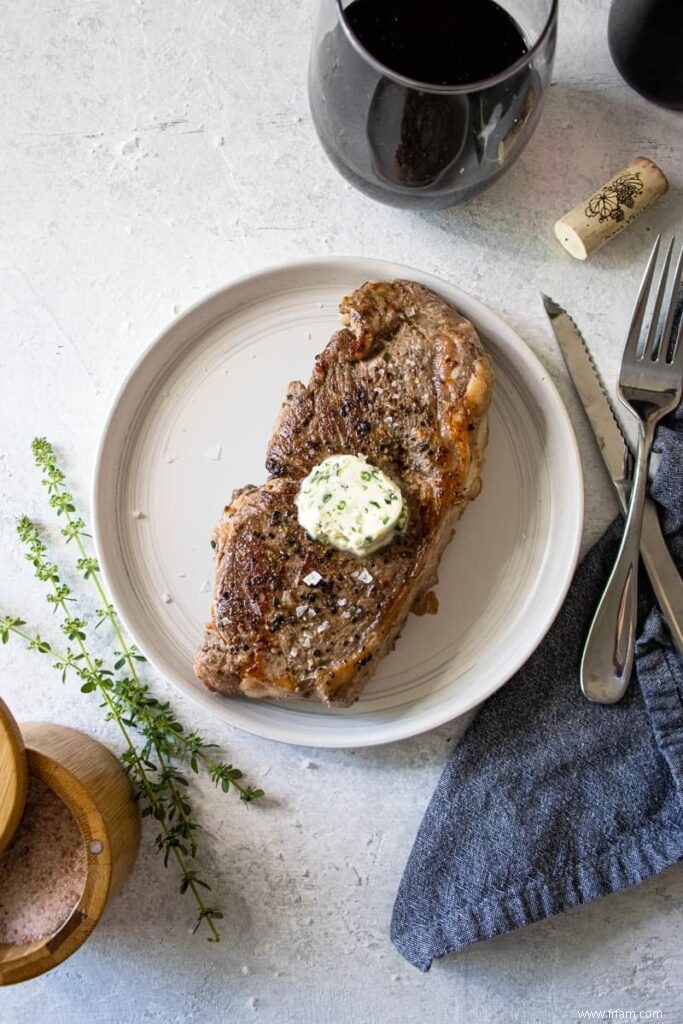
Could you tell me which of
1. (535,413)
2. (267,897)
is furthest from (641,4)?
(267,897)

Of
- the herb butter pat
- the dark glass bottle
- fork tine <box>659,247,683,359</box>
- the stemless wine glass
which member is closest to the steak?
the herb butter pat

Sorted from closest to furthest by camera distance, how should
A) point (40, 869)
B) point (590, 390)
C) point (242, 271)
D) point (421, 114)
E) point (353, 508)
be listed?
point (421, 114) < point (353, 508) < point (40, 869) < point (590, 390) < point (242, 271)

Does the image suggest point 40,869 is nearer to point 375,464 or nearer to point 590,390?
point 375,464

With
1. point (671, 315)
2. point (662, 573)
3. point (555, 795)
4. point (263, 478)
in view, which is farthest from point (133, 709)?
point (671, 315)

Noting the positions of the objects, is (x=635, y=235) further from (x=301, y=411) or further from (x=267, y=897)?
(x=267, y=897)

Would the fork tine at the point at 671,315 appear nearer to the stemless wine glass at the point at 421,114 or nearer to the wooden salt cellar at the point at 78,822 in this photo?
the stemless wine glass at the point at 421,114

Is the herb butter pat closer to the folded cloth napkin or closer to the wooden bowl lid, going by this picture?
the folded cloth napkin

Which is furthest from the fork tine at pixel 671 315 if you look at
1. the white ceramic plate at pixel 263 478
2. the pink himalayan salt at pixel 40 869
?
the pink himalayan salt at pixel 40 869
